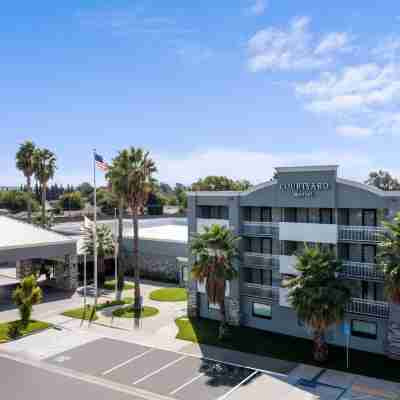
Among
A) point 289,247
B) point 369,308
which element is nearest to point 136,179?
point 289,247

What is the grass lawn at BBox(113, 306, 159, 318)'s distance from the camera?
44344 mm

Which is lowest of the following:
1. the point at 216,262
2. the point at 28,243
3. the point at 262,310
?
the point at 262,310

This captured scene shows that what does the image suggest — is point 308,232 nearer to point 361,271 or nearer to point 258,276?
point 361,271

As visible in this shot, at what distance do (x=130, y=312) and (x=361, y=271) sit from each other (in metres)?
24.0

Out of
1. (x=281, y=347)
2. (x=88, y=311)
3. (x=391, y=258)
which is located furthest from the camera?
(x=88, y=311)

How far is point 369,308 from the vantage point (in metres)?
33.8

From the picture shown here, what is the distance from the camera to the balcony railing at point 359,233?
3316 centimetres

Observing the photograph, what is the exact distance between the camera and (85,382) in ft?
96.1

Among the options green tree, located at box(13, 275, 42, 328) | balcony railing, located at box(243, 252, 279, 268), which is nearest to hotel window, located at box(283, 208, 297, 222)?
balcony railing, located at box(243, 252, 279, 268)

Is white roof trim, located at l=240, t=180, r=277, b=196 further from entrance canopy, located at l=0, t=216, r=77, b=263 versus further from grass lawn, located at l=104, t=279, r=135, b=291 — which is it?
entrance canopy, located at l=0, t=216, r=77, b=263

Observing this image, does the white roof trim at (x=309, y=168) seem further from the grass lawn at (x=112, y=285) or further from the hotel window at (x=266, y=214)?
the grass lawn at (x=112, y=285)

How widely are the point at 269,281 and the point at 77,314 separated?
2057 centimetres

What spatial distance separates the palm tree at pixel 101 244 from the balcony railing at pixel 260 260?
22602mm

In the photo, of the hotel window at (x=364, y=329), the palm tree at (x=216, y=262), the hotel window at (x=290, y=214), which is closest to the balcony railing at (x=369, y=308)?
the hotel window at (x=364, y=329)
